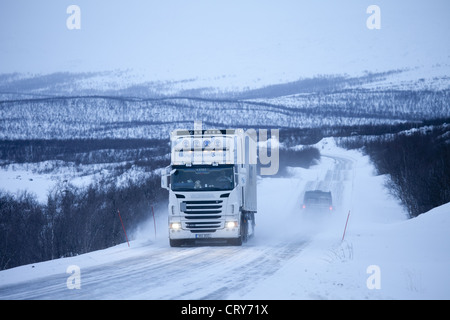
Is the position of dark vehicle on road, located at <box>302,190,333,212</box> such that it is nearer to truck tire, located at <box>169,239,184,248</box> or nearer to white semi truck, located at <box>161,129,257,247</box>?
white semi truck, located at <box>161,129,257,247</box>

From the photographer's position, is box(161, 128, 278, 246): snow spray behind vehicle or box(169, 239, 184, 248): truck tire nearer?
box(161, 128, 278, 246): snow spray behind vehicle

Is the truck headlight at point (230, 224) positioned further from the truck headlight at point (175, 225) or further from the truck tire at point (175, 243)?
the truck tire at point (175, 243)

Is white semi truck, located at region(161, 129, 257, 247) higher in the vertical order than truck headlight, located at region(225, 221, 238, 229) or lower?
higher

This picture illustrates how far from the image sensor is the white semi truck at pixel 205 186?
17797mm

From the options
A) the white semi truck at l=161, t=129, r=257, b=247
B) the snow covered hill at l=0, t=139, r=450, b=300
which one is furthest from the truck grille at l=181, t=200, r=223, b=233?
the snow covered hill at l=0, t=139, r=450, b=300

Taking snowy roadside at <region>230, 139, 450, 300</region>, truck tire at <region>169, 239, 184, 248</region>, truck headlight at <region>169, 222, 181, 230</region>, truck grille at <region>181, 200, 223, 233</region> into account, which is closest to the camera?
snowy roadside at <region>230, 139, 450, 300</region>

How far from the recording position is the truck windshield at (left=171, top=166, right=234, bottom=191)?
17859 mm

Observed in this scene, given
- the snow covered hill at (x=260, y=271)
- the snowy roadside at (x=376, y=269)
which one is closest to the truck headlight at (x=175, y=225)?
the snow covered hill at (x=260, y=271)

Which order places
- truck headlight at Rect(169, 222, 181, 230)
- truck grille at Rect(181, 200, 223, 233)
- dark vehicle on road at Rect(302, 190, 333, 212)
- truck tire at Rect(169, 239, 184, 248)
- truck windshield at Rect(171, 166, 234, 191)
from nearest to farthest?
truck grille at Rect(181, 200, 223, 233), truck windshield at Rect(171, 166, 234, 191), truck headlight at Rect(169, 222, 181, 230), truck tire at Rect(169, 239, 184, 248), dark vehicle on road at Rect(302, 190, 333, 212)

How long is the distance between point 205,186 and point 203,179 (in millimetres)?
299

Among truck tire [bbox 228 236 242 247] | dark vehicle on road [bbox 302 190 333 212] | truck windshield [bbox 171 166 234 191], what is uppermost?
truck windshield [bbox 171 166 234 191]
